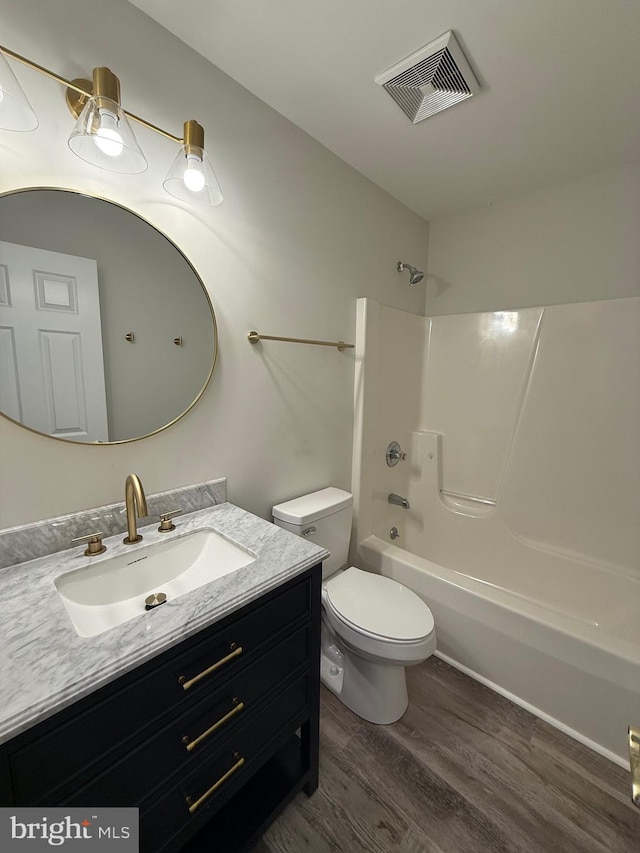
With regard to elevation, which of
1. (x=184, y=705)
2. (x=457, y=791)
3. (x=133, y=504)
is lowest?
(x=457, y=791)

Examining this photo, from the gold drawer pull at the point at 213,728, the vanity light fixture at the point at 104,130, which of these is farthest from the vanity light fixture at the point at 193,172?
the gold drawer pull at the point at 213,728

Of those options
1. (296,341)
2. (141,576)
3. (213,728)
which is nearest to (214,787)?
(213,728)

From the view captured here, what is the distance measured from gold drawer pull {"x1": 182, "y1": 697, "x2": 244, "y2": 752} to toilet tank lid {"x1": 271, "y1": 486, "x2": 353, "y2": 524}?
0.68 metres

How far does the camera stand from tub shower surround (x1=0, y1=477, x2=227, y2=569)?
3.05 ft

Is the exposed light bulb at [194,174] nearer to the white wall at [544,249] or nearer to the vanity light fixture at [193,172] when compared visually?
the vanity light fixture at [193,172]

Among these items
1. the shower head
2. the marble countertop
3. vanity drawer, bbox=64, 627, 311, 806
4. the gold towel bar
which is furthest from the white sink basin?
the shower head

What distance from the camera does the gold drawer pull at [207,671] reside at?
2.49 feet

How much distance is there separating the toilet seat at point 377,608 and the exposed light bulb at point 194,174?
158 cm

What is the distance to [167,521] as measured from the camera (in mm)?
1152

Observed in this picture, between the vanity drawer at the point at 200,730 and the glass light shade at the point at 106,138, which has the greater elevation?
the glass light shade at the point at 106,138

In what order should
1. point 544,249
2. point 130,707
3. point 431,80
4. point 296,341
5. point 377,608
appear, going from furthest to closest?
point 544,249, point 296,341, point 377,608, point 431,80, point 130,707

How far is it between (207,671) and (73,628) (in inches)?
11.9

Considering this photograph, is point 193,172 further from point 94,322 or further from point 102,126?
point 94,322

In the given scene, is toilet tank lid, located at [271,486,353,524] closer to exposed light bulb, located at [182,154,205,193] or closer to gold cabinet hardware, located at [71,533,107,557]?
gold cabinet hardware, located at [71,533,107,557]
